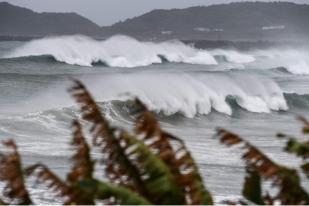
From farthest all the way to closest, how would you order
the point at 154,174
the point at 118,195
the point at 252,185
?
the point at 252,185 < the point at 154,174 < the point at 118,195

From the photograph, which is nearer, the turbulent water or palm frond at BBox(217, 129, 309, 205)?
palm frond at BBox(217, 129, 309, 205)

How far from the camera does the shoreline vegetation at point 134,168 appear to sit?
3.21 meters

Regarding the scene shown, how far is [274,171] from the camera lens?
350 centimetres

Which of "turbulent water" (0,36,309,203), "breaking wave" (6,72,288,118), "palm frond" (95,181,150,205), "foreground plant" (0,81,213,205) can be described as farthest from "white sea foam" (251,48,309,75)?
"palm frond" (95,181,150,205)

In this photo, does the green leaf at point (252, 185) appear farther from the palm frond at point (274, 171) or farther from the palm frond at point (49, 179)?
the palm frond at point (49, 179)

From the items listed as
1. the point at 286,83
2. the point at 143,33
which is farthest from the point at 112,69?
the point at 143,33

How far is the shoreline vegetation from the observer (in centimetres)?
321

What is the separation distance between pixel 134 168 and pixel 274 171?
759mm

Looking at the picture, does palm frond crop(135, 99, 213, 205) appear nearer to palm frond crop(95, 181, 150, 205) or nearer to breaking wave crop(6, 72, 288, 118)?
palm frond crop(95, 181, 150, 205)

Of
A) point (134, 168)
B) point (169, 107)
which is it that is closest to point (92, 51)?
point (169, 107)

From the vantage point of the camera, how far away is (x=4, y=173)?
364 cm

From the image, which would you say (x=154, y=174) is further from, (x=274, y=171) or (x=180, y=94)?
(x=180, y=94)

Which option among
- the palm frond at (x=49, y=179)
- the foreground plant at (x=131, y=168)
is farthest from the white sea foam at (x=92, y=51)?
the foreground plant at (x=131, y=168)

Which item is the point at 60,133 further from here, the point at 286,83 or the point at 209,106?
the point at 286,83
